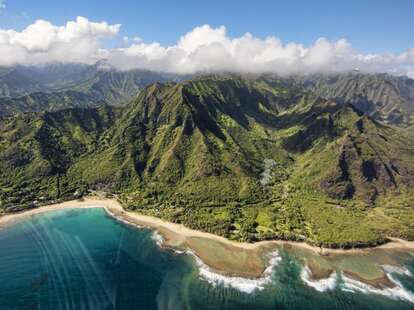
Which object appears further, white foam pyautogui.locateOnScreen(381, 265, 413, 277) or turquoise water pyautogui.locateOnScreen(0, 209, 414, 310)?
white foam pyautogui.locateOnScreen(381, 265, 413, 277)

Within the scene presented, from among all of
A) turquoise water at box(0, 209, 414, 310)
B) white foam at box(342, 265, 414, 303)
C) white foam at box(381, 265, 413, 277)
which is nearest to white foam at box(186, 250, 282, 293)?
turquoise water at box(0, 209, 414, 310)

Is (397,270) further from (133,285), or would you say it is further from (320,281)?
(133,285)

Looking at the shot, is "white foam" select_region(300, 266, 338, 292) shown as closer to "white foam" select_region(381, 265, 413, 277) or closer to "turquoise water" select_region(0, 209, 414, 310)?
"turquoise water" select_region(0, 209, 414, 310)

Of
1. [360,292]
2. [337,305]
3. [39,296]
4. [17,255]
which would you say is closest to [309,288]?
[337,305]

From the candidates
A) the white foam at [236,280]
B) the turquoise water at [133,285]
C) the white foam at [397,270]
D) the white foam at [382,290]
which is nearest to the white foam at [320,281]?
the turquoise water at [133,285]

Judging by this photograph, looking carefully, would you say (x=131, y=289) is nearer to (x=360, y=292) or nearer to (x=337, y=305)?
(x=337, y=305)

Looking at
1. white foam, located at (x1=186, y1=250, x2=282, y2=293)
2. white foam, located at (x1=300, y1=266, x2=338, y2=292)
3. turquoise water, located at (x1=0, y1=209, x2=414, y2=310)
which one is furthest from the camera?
white foam, located at (x1=300, y1=266, x2=338, y2=292)
